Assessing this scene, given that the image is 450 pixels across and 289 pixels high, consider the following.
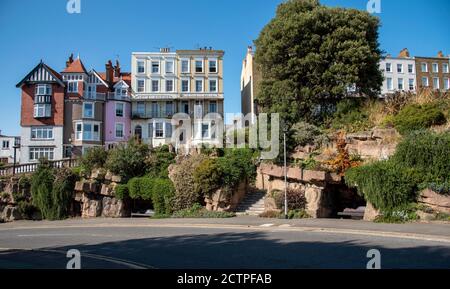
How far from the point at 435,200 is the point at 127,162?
19.5 metres

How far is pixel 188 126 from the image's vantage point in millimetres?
53125

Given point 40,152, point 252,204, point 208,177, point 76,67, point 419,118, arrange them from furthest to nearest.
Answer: point 76,67 → point 40,152 → point 252,204 → point 208,177 → point 419,118

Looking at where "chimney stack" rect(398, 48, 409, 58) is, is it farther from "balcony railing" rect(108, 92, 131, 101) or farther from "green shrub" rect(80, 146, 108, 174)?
"green shrub" rect(80, 146, 108, 174)

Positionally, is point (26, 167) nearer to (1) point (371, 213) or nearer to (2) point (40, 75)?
(2) point (40, 75)

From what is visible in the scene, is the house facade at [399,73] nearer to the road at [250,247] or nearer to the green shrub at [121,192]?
the green shrub at [121,192]

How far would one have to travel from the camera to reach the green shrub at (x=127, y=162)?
92.1 ft

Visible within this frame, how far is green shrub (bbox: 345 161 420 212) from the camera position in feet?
59.3

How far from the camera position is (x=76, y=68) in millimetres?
52719

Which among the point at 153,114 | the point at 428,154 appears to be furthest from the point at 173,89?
the point at 428,154

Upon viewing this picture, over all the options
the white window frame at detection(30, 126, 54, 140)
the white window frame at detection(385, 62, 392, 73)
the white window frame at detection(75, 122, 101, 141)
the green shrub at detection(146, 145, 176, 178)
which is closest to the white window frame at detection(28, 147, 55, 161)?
the white window frame at detection(30, 126, 54, 140)

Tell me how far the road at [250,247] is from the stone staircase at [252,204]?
575 cm

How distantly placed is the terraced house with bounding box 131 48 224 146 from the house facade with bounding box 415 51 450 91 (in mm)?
33081

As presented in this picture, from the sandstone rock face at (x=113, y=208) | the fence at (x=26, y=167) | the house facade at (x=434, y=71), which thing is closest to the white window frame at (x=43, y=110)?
the fence at (x=26, y=167)
